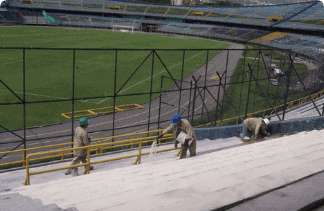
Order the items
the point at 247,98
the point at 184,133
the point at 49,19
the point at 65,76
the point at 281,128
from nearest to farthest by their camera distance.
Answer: the point at 184,133 → the point at 281,128 → the point at 247,98 → the point at 65,76 → the point at 49,19

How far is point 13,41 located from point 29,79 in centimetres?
2263

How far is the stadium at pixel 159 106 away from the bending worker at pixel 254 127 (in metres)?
0.40

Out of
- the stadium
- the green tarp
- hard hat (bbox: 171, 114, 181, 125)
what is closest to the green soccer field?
the stadium

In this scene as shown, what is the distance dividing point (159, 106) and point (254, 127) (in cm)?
752

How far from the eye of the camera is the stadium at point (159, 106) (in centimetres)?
378

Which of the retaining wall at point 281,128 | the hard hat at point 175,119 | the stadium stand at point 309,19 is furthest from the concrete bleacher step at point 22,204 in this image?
the stadium stand at point 309,19

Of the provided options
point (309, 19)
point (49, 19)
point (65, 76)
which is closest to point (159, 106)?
point (65, 76)

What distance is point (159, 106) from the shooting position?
2028 cm

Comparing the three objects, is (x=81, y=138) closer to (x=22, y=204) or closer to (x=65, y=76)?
(x=22, y=204)

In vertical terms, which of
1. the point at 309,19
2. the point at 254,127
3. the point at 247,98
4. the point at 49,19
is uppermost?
the point at 309,19

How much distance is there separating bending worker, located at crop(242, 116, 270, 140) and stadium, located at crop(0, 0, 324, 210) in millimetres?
403

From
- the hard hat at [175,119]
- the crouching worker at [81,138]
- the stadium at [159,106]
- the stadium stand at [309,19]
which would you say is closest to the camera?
the stadium at [159,106]

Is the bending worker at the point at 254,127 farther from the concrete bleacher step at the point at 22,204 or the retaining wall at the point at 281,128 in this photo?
the concrete bleacher step at the point at 22,204

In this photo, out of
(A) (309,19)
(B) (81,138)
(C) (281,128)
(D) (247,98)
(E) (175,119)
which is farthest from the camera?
(A) (309,19)
